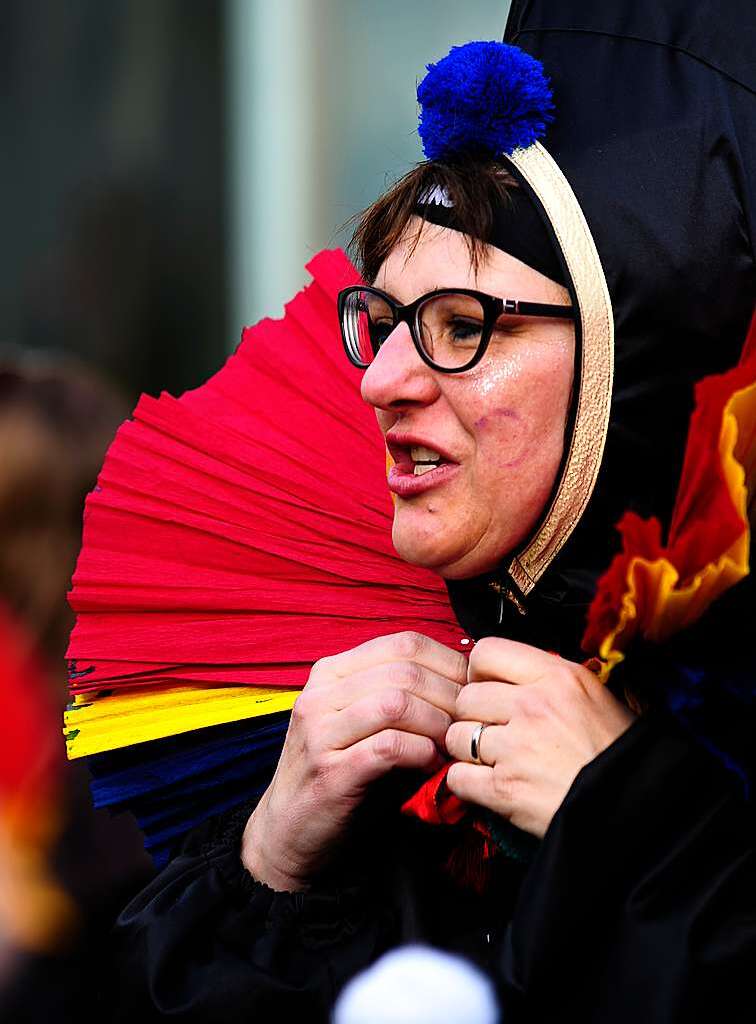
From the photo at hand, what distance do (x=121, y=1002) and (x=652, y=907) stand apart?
0.66 metres

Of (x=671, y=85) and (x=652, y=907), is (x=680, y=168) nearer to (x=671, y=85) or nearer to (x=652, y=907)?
(x=671, y=85)

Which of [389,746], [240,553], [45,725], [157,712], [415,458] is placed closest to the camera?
[389,746]

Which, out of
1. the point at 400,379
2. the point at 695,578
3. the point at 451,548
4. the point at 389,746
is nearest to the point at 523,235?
the point at 400,379

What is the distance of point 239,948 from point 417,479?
22.8 inches

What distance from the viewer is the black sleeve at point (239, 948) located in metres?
1.50

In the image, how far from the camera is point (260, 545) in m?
1.86

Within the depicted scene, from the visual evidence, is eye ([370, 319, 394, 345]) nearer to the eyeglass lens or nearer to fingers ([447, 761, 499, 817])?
the eyeglass lens

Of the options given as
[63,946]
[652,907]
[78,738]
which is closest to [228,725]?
[78,738]

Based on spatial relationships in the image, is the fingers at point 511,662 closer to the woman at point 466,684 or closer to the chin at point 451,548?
the woman at point 466,684

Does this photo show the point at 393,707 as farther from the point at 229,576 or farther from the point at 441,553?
the point at 229,576

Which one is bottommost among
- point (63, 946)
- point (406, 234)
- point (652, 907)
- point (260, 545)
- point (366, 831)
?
point (63, 946)

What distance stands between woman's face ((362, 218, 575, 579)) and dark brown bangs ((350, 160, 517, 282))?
0.07 ft

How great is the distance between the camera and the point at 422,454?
1.59m

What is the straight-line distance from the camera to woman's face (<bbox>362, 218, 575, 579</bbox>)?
1.52m
